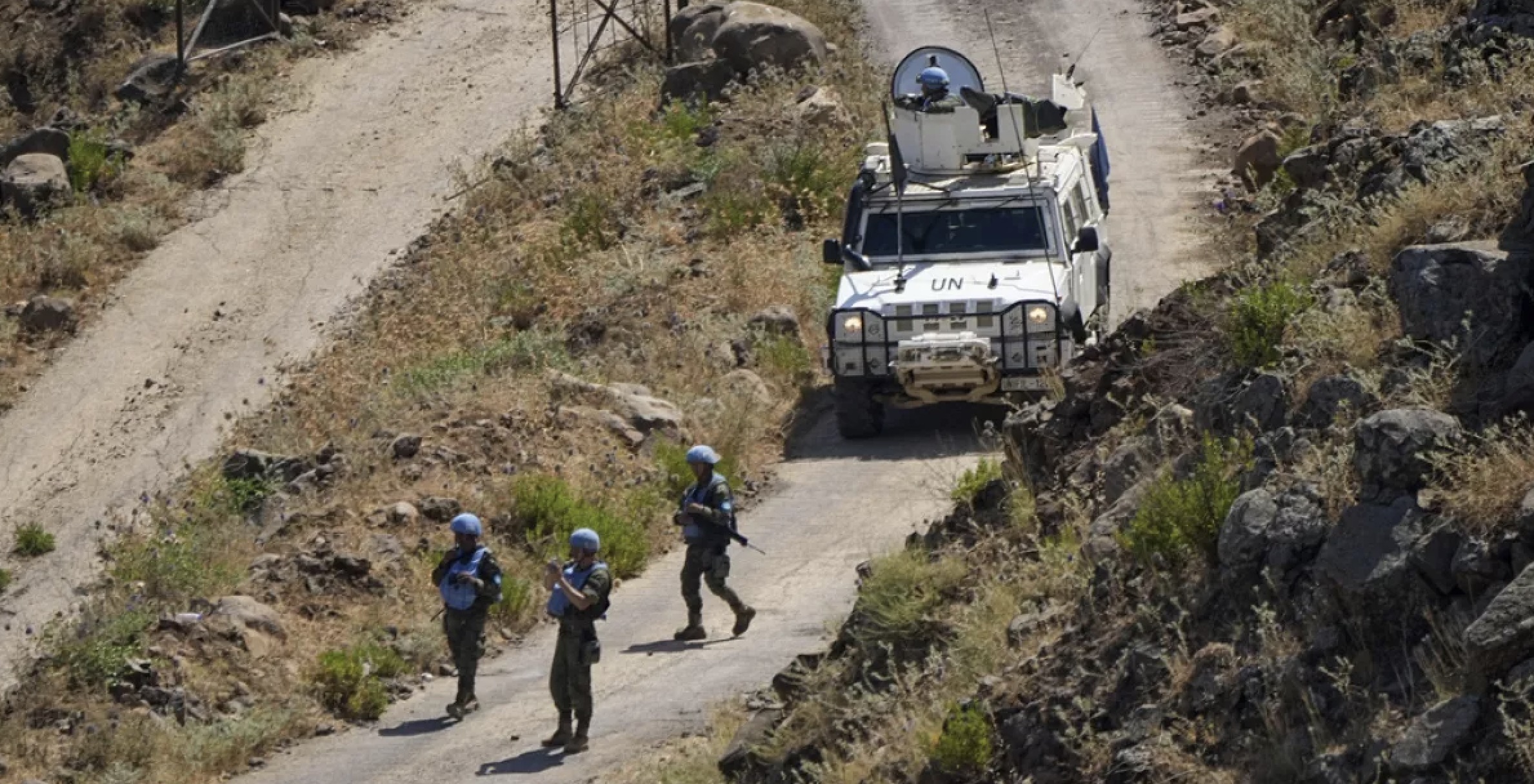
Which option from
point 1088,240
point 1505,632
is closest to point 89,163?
point 1088,240

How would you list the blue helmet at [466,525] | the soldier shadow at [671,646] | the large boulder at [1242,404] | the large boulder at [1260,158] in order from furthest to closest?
1. the large boulder at [1260,158]
2. the soldier shadow at [671,646]
3. the blue helmet at [466,525]
4. the large boulder at [1242,404]

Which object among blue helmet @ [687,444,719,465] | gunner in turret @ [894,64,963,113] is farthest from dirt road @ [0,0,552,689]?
gunner in turret @ [894,64,963,113]

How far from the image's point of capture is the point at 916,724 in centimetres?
1010

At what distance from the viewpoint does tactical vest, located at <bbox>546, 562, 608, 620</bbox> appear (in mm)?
12414

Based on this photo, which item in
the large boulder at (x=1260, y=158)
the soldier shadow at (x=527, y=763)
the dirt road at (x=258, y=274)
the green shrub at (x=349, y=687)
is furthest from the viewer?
the large boulder at (x=1260, y=158)

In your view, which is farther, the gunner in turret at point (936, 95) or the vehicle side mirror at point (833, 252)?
the gunner in turret at point (936, 95)

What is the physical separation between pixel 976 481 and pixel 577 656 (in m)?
2.71

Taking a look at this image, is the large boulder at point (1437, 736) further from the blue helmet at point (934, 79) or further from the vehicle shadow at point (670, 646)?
the blue helmet at point (934, 79)

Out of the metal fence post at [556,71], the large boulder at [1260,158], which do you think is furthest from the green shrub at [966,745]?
the metal fence post at [556,71]

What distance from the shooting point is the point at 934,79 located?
19.1 meters

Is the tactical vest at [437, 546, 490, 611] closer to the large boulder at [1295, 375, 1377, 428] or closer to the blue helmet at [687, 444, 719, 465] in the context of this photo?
the blue helmet at [687, 444, 719, 465]

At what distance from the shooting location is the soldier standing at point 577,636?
12.4 m

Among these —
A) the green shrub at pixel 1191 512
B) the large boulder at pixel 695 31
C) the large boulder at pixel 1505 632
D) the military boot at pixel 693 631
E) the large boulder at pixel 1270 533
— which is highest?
the large boulder at pixel 1505 632

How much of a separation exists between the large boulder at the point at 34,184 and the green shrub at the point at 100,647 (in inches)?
602
